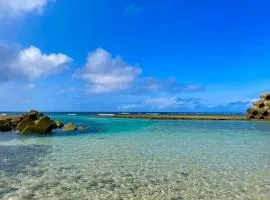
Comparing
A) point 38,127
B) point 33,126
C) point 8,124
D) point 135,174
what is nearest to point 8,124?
point 8,124

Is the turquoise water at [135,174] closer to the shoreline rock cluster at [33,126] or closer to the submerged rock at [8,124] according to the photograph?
the shoreline rock cluster at [33,126]

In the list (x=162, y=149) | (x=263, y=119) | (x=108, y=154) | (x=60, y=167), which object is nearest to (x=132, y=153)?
(x=108, y=154)

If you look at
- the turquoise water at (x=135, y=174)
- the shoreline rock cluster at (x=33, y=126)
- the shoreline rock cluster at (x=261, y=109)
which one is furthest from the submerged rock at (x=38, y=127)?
the shoreline rock cluster at (x=261, y=109)

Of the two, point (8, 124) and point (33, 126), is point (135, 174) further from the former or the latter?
point (8, 124)

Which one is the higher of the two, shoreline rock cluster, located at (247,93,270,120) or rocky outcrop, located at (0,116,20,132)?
shoreline rock cluster, located at (247,93,270,120)

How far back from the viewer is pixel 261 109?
315 feet

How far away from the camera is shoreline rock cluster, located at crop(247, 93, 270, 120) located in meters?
94.7

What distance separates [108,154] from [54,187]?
10.6m

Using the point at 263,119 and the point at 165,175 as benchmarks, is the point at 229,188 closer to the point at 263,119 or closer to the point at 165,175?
the point at 165,175

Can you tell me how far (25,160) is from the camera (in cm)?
2220

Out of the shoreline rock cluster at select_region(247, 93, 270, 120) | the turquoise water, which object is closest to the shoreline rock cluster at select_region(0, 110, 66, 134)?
the turquoise water

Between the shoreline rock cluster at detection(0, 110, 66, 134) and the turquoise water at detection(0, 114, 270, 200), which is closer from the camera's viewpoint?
the turquoise water at detection(0, 114, 270, 200)

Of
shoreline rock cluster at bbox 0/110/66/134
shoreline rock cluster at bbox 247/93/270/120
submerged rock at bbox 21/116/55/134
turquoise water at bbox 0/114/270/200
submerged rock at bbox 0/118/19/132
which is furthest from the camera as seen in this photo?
shoreline rock cluster at bbox 247/93/270/120

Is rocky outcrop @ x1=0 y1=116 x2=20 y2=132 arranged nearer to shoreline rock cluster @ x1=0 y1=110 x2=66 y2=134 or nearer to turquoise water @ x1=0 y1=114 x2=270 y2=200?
shoreline rock cluster @ x1=0 y1=110 x2=66 y2=134
